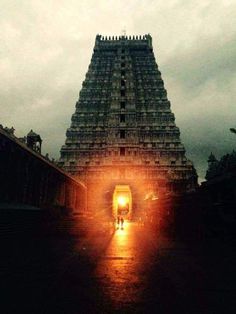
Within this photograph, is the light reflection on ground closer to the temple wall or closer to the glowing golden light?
the temple wall

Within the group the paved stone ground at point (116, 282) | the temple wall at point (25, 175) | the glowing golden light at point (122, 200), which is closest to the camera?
the paved stone ground at point (116, 282)

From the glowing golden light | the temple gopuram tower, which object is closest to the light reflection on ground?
the temple gopuram tower

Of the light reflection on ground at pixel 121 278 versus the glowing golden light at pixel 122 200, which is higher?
the glowing golden light at pixel 122 200

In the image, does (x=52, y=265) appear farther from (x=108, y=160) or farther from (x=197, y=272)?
(x=108, y=160)

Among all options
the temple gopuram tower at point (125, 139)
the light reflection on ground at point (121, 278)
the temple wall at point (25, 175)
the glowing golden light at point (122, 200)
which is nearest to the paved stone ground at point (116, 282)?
the light reflection on ground at point (121, 278)

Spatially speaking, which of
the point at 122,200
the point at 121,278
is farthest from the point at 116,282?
the point at 122,200

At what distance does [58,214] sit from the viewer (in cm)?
1570

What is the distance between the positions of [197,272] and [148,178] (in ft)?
122

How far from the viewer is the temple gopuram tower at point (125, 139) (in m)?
42.8

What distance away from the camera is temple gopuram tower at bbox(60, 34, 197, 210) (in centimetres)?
4284

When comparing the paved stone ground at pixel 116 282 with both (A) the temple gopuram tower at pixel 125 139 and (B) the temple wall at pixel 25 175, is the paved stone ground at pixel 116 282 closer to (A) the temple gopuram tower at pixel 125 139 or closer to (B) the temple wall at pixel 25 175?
(B) the temple wall at pixel 25 175

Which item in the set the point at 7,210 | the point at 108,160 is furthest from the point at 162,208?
the point at 108,160

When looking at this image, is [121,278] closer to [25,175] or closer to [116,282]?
[116,282]

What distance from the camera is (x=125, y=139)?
46844 millimetres
